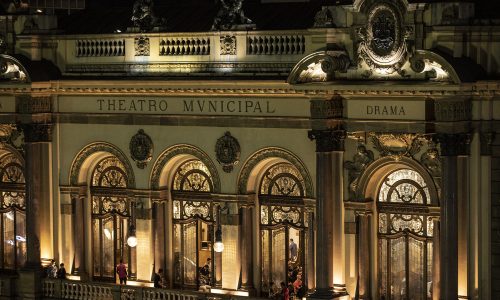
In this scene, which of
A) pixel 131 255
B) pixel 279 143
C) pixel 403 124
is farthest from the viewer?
pixel 131 255

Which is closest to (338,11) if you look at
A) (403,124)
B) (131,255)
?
(403,124)

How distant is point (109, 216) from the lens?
5041cm

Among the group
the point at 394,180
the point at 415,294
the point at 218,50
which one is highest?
the point at 218,50

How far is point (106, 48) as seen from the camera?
49.7 meters

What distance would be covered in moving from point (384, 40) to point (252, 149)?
558 centimetres

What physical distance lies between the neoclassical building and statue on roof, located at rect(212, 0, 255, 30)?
4cm

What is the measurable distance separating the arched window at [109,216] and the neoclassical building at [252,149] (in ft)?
0.17

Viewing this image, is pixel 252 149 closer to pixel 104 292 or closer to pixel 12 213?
pixel 104 292

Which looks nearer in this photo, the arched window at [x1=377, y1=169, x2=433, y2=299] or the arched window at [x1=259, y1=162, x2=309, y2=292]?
the arched window at [x1=377, y1=169, x2=433, y2=299]

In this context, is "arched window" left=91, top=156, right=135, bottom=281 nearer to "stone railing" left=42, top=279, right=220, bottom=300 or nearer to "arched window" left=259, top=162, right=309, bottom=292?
"stone railing" left=42, top=279, right=220, bottom=300

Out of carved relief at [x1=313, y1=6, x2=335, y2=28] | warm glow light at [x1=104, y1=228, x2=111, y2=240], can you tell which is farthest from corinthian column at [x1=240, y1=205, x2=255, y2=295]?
carved relief at [x1=313, y1=6, x2=335, y2=28]

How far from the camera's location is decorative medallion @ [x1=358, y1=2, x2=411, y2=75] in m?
42.6

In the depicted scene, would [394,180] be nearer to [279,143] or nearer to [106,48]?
[279,143]

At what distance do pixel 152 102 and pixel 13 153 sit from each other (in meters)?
5.29
